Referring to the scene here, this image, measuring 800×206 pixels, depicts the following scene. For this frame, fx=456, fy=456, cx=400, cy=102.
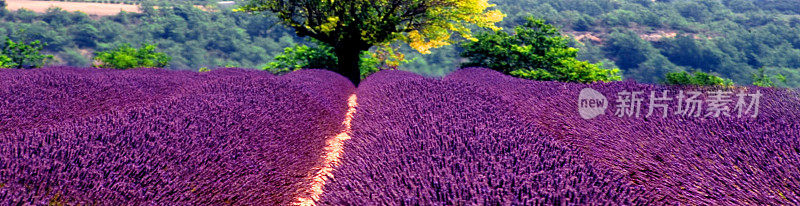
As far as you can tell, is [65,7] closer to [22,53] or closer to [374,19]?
[22,53]

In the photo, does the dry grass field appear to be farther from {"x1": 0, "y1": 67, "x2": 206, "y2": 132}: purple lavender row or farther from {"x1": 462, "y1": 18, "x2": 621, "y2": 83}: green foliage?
A: {"x1": 0, "y1": 67, "x2": 206, "y2": 132}: purple lavender row

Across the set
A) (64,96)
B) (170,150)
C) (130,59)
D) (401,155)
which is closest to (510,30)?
(130,59)

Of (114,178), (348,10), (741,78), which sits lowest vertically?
(741,78)

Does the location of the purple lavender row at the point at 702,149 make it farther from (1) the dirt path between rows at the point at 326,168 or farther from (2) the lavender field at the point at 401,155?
(1) the dirt path between rows at the point at 326,168

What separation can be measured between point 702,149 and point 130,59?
1727 cm

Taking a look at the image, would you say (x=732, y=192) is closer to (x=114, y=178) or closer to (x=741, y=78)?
(x=114, y=178)

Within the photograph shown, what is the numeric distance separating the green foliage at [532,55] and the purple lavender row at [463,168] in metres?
8.78

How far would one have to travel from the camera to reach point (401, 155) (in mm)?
2578

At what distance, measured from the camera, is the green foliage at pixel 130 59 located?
15512 millimetres

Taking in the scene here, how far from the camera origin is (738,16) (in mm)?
52906

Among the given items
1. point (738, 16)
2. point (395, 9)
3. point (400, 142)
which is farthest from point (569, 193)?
point (738, 16)

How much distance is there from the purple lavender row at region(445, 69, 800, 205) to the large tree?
682 centimetres

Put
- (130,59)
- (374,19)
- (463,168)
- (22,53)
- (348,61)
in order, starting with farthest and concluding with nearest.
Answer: (130,59), (22,53), (348,61), (374,19), (463,168)

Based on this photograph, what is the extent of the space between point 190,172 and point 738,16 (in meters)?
65.5
